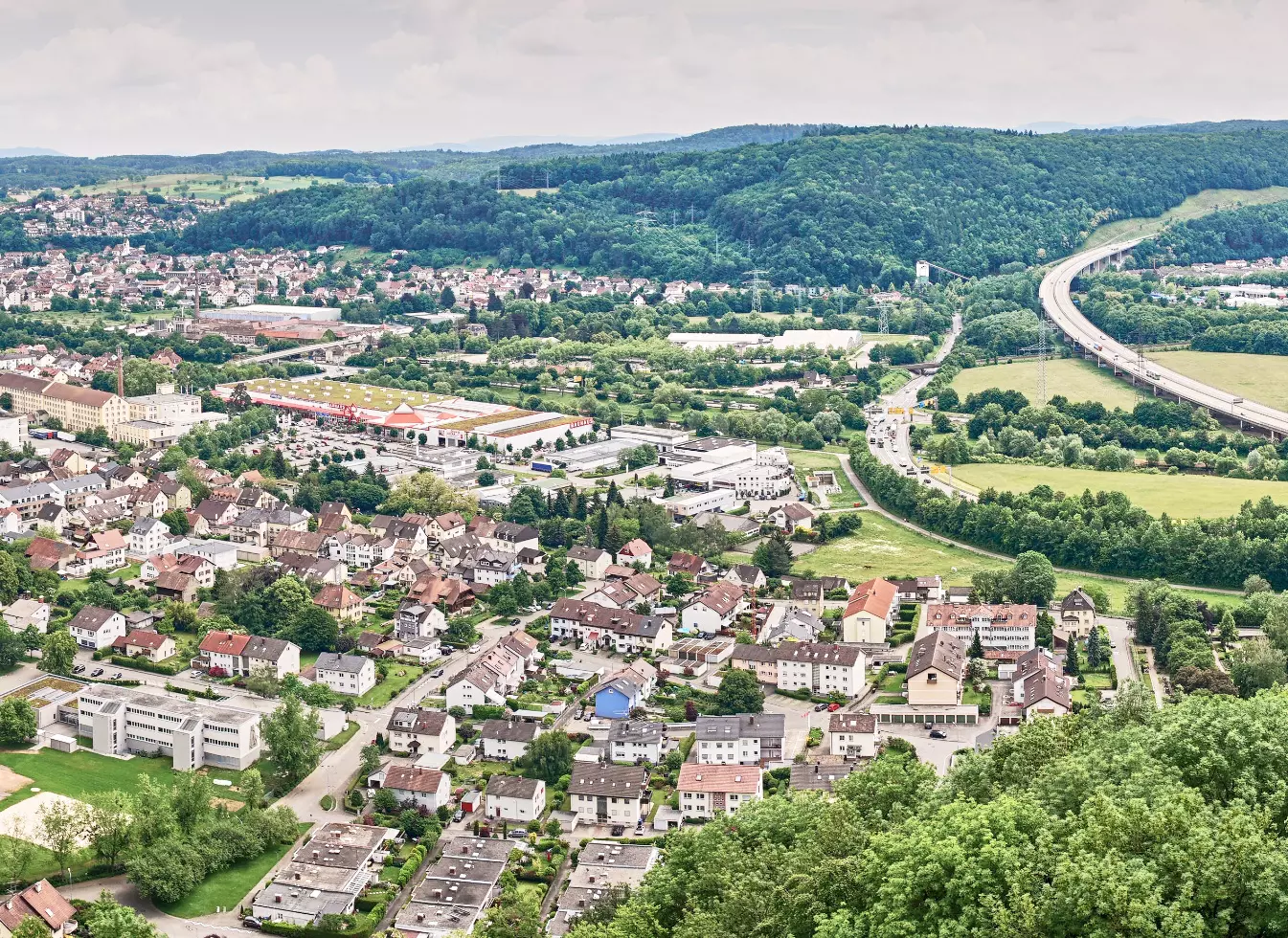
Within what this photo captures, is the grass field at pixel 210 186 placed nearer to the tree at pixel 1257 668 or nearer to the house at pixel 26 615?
the house at pixel 26 615

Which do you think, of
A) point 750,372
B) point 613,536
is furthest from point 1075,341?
point 613,536

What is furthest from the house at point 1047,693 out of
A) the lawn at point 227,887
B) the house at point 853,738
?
the lawn at point 227,887

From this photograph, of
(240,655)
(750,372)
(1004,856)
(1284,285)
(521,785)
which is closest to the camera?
(1004,856)

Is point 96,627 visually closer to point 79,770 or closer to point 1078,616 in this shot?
point 79,770

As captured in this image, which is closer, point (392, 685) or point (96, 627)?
point (392, 685)

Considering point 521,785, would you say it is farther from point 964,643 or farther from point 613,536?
point 613,536

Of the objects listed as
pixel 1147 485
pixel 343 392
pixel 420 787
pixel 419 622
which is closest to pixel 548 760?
pixel 420 787
